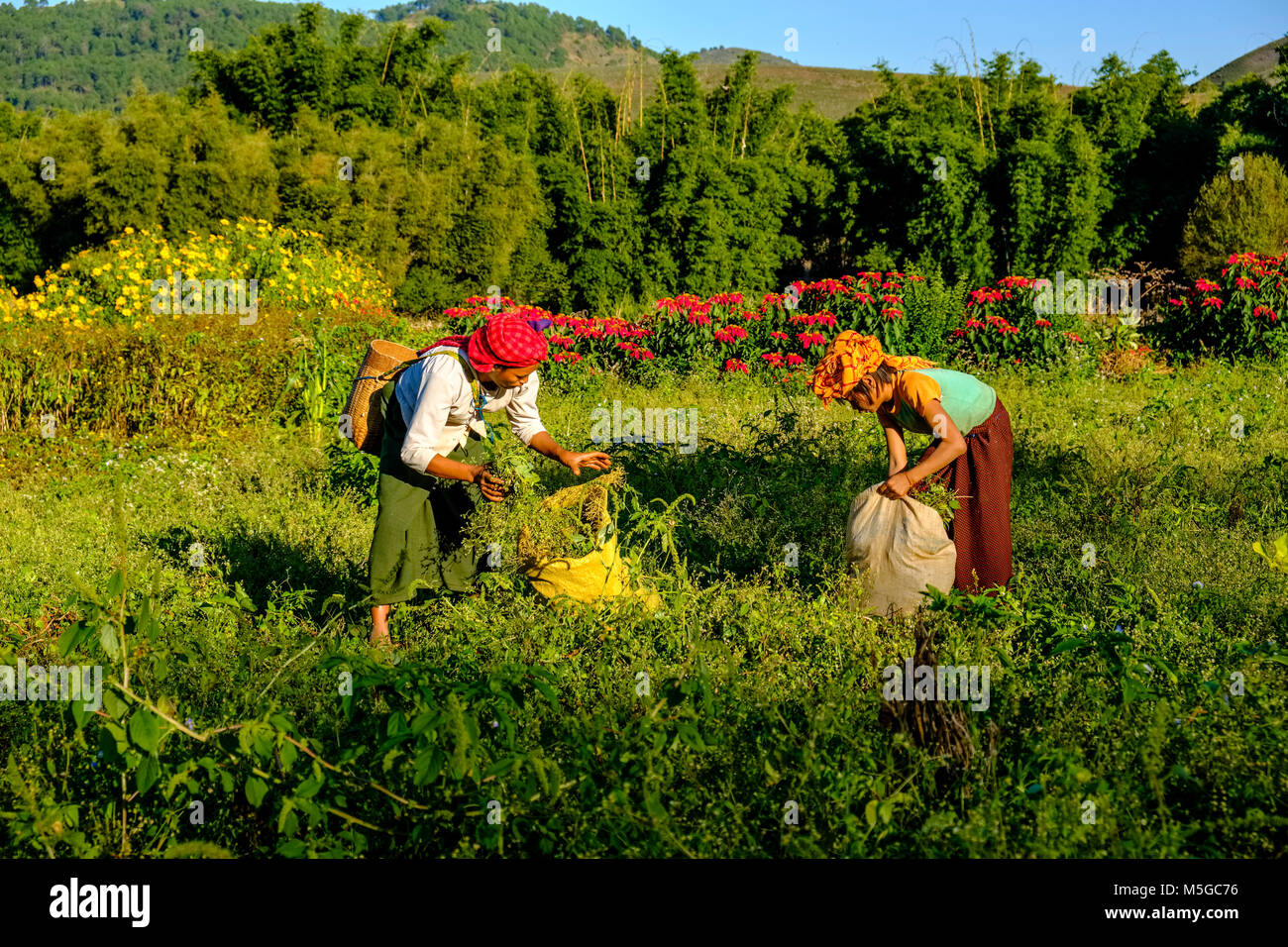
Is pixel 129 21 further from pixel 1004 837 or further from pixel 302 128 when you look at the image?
pixel 1004 837

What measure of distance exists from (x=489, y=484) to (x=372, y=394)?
68 centimetres

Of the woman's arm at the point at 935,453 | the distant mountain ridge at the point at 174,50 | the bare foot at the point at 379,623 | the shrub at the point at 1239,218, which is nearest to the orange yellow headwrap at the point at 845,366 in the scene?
the woman's arm at the point at 935,453

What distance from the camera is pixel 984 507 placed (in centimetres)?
401

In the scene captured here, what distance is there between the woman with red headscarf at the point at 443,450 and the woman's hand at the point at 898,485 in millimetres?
1005

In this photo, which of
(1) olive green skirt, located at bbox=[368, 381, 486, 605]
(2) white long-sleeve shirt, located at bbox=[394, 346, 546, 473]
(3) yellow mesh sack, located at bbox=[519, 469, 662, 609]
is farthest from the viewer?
(1) olive green skirt, located at bbox=[368, 381, 486, 605]

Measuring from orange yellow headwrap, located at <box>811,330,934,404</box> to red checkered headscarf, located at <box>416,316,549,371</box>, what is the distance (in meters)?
0.99

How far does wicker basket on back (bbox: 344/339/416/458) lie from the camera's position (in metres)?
3.90

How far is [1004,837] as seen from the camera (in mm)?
2250

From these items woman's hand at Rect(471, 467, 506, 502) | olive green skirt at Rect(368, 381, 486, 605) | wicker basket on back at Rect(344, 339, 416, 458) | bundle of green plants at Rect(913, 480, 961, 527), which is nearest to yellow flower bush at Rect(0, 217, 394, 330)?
wicker basket on back at Rect(344, 339, 416, 458)

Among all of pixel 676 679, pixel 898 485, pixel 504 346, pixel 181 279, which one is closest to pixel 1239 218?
pixel 898 485

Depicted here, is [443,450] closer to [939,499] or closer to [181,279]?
[939,499]

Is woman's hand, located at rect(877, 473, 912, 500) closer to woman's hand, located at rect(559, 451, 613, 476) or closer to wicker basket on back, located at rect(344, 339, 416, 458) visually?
woman's hand, located at rect(559, 451, 613, 476)

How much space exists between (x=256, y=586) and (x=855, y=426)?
11.8 ft
